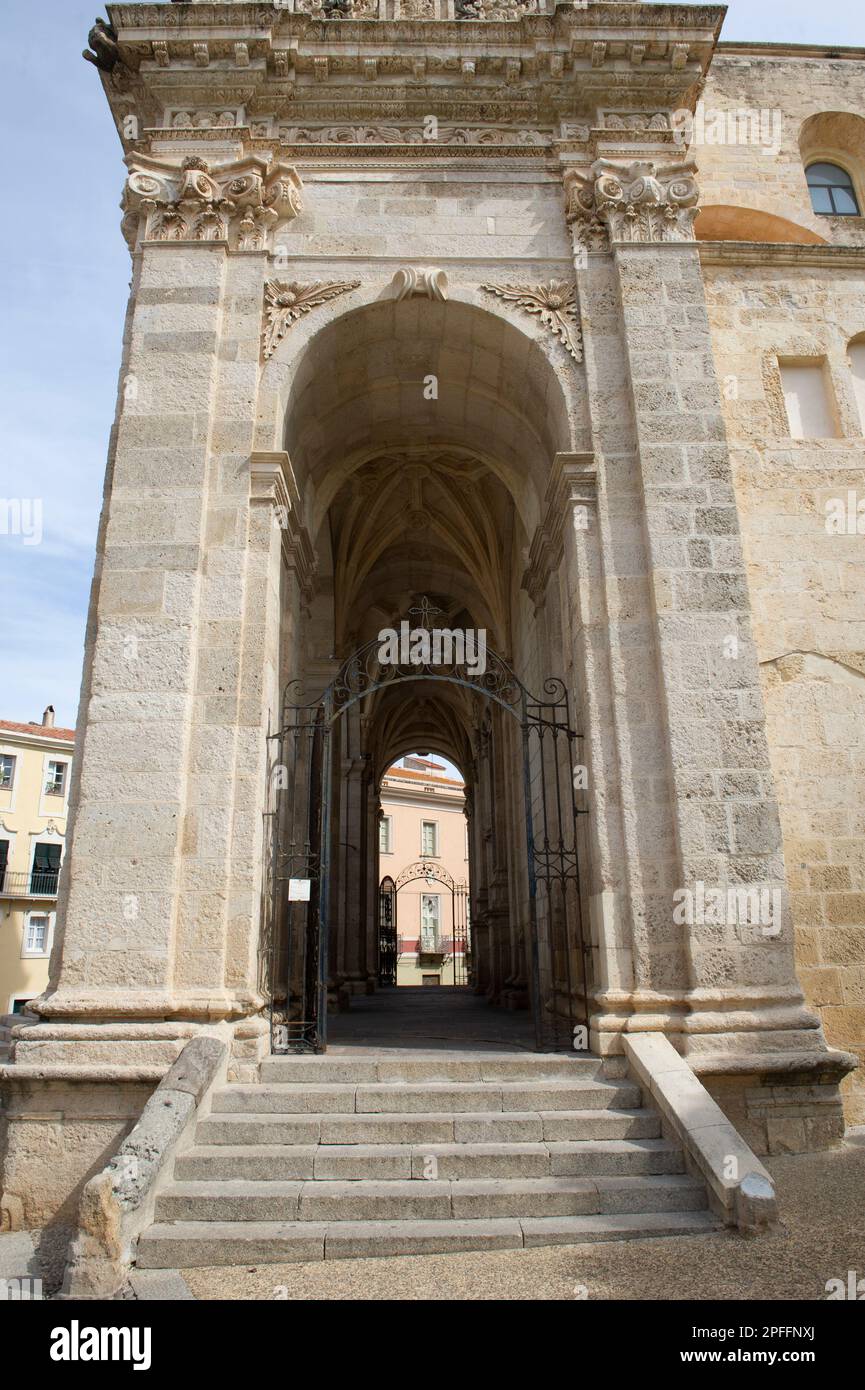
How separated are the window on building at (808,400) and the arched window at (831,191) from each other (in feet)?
16.9

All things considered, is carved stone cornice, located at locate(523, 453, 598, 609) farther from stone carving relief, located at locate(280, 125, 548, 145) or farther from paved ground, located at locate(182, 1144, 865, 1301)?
paved ground, located at locate(182, 1144, 865, 1301)

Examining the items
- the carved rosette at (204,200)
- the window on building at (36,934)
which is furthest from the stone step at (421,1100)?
the window on building at (36,934)

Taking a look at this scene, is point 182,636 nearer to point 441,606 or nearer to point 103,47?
point 103,47

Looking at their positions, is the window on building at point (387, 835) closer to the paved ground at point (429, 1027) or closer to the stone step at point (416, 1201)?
the paved ground at point (429, 1027)

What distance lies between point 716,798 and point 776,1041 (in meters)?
1.71

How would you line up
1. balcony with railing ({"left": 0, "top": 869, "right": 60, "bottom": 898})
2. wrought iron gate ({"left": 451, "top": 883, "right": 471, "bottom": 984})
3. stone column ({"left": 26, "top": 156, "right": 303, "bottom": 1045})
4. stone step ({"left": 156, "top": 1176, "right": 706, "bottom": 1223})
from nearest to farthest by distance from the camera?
1. stone step ({"left": 156, "top": 1176, "right": 706, "bottom": 1223})
2. stone column ({"left": 26, "top": 156, "right": 303, "bottom": 1045})
3. balcony with railing ({"left": 0, "top": 869, "right": 60, "bottom": 898})
4. wrought iron gate ({"left": 451, "top": 883, "right": 471, "bottom": 984})

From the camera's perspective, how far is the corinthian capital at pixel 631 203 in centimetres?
812

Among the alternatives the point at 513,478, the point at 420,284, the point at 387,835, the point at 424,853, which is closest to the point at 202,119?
the point at 420,284

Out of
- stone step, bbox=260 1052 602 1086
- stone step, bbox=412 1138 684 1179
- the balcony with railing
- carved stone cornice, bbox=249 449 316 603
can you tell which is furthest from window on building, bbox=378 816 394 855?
stone step, bbox=412 1138 684 1179

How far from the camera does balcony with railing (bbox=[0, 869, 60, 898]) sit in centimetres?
2858

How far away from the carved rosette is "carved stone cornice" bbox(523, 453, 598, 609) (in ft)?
11.5

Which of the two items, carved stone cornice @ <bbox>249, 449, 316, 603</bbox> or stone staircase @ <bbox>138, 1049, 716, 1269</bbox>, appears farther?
carved stone cornice @ <bbox>249, 449, 316, 603</bbox>

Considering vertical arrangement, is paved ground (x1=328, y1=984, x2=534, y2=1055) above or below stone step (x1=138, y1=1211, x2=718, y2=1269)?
above

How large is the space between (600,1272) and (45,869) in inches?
1171
